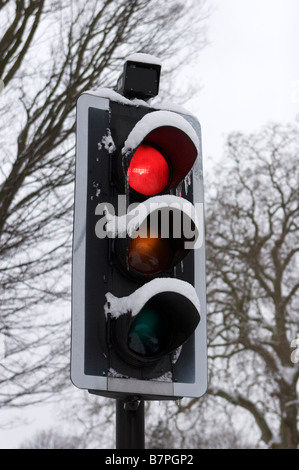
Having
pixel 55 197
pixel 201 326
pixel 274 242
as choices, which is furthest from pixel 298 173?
pixel 201 326

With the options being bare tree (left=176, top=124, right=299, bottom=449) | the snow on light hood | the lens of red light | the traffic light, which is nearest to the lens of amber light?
the traffic light

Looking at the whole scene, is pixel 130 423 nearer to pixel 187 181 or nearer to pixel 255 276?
pixel 187 181

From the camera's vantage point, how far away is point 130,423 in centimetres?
260

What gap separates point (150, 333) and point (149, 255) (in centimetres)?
28

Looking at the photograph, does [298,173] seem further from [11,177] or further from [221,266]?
[11,177]

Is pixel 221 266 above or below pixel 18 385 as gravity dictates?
above

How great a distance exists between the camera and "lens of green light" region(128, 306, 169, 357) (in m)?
2.51

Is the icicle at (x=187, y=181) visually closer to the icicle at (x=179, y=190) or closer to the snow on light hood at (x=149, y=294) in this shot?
the icicle at (x=179, y=190)

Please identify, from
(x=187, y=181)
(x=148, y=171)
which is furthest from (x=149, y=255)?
(x=187, y=181)

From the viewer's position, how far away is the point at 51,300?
335 inches

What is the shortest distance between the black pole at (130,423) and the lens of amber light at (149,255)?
18.1 inches

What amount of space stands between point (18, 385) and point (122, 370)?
6.28m

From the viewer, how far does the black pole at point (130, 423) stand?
2556mm

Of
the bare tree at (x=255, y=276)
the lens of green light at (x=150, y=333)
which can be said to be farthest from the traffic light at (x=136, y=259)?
the bare tree at (x=255, y=276)
